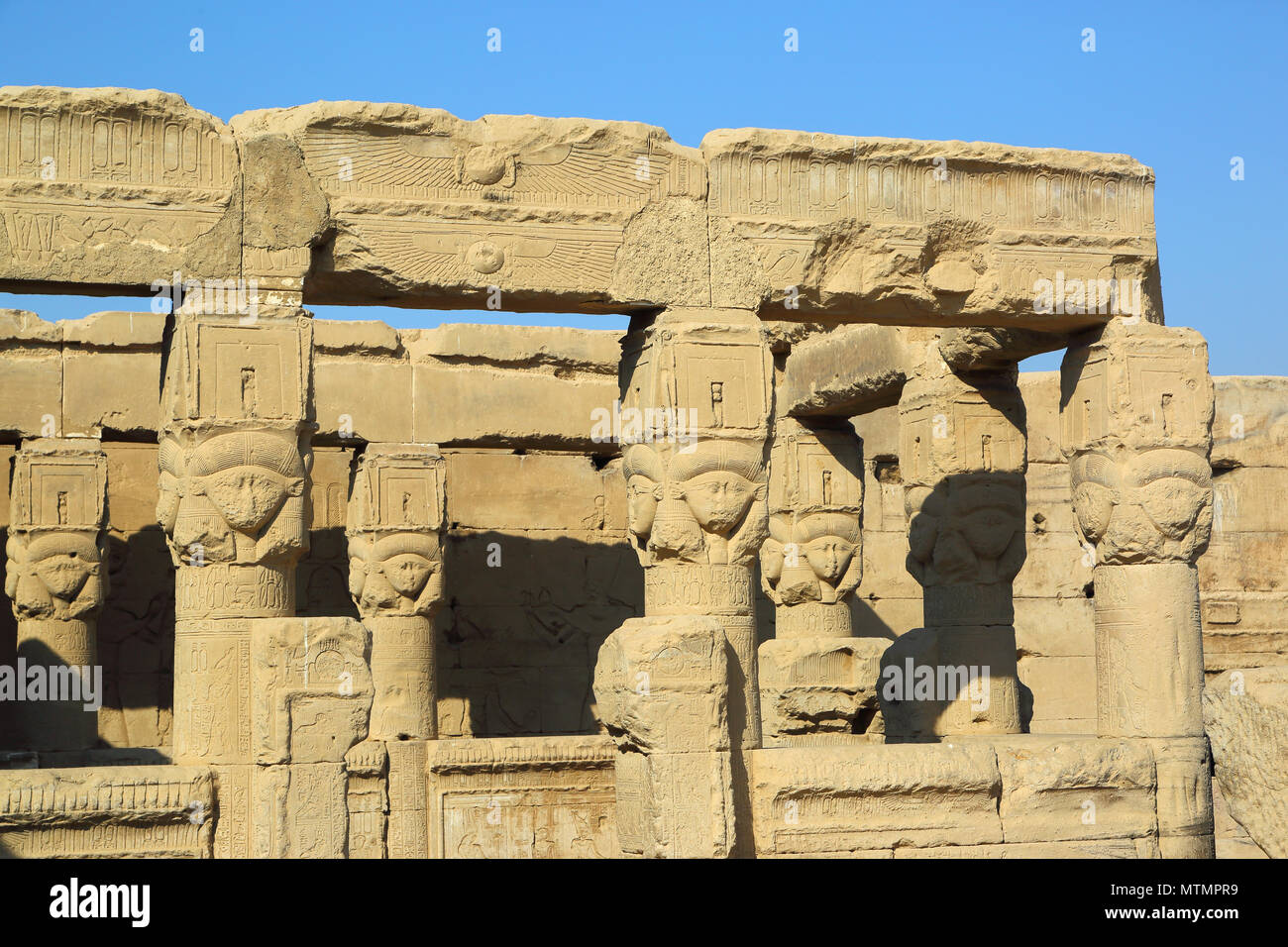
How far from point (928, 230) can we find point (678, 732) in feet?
10.7

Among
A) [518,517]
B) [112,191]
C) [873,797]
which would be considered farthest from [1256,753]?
[518,517]

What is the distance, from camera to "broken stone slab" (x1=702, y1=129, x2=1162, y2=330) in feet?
29.4

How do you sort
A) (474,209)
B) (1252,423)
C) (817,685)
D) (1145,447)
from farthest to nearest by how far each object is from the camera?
1. (1252,423)
2. (817,685)
3. (1145,447)
4. (474,209)

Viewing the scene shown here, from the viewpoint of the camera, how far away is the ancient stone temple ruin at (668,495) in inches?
309

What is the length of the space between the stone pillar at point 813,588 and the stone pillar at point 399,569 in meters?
2.52

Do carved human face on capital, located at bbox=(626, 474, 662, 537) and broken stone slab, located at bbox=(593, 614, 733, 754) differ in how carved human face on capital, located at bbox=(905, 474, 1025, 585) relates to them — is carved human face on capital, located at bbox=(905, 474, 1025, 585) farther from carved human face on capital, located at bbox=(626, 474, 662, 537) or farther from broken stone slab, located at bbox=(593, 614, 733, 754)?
broken stone slab, located at bbox=(593, 614, 733, 754)

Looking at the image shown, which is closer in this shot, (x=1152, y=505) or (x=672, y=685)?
(x=672, y=685)

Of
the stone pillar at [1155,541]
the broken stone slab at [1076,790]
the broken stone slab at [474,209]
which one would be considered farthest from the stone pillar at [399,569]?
the stone pillar at [1155,541]

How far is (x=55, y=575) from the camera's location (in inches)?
→ 481

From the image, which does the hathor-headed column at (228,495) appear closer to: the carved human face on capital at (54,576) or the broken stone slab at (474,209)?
the broken stone slab at (474,209)

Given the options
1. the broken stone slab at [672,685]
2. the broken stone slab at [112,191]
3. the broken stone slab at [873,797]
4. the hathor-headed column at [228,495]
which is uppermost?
the broken stone slab at [112,191]

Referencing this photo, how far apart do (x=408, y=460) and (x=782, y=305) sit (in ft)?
13.4

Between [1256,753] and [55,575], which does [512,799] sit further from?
[1256,753]

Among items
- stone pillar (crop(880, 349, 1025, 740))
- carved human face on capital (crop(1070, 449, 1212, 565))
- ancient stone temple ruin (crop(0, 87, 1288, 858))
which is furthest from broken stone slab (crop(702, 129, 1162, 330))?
stone pillar (crop(880, 349, 1025, 740))
